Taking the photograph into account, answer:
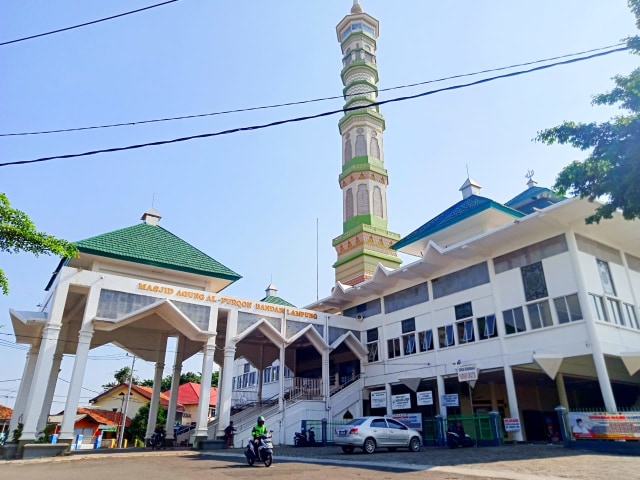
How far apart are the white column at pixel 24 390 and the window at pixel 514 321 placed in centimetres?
2086

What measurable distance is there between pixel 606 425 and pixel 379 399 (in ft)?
43.6

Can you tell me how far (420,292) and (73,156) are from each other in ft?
64.7

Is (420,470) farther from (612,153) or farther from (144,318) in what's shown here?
(144,318)

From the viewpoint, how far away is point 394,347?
991 inches

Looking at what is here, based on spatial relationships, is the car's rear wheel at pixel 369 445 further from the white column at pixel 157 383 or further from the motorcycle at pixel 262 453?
the white column at pixel 157 383

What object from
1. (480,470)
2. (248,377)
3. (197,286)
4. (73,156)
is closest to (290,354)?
(248,377)

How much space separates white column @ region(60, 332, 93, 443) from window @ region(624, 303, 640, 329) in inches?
877

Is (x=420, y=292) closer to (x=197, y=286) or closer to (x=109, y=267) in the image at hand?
(x=197, y=286)

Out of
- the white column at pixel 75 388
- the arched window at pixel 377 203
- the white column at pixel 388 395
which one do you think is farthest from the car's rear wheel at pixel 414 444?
the arched window at pixel 377 203

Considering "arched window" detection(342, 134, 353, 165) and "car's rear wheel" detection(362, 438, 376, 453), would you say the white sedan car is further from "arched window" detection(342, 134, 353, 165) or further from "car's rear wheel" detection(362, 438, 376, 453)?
"arched window" detection(342, 134, 353, 165)

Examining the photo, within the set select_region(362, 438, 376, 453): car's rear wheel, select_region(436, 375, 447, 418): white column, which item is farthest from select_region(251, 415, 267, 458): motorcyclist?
select_region(436, 375, 447, 418): white column

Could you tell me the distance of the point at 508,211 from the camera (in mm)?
22391

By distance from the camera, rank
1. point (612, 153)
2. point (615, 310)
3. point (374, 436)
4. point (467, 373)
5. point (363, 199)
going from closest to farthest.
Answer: point (612, 153) → point (374, 436) → point (615, 310) → point (467, 373) → point (363, 199)

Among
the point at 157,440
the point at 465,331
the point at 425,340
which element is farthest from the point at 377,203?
the point at 157,440
